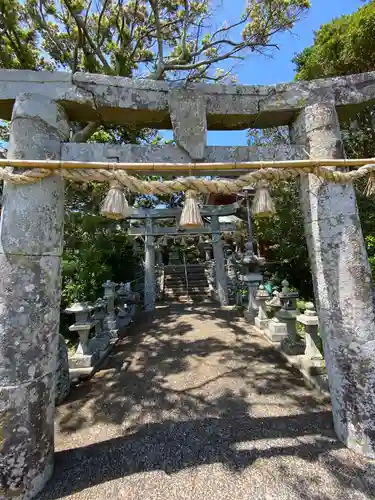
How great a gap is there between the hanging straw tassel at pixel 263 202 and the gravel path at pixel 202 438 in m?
1.95

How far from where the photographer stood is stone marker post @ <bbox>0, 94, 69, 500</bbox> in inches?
65.7

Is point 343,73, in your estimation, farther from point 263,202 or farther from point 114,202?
point 114,202

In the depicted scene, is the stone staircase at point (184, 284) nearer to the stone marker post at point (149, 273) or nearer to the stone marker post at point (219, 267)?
the stone marker post at point (219, 267)

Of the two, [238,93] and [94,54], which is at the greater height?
[94,54]

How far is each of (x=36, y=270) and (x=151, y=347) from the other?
3430 mm

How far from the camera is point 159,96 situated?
85.1 inches

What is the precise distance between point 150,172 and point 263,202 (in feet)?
3.20

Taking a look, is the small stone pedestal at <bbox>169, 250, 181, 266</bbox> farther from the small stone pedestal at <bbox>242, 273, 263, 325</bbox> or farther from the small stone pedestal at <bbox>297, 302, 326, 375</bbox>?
the small stone pedestal at <bbox>297, 302, 326, 375</bbox>

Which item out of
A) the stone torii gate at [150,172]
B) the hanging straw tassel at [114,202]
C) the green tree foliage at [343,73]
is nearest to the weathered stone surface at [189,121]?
the stone torii gate at [150,172]

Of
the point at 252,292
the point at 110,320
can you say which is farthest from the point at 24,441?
the point at 252,292

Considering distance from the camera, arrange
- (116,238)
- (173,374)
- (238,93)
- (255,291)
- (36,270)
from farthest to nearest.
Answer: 1. (116,238)
2. (255,291)
3. (173,374)
4. (238,93)
5. (36,270)

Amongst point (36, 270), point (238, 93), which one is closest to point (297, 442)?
point (36, 270)

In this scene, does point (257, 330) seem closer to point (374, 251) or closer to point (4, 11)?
point (374, 251)

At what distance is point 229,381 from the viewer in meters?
A: 3.26
